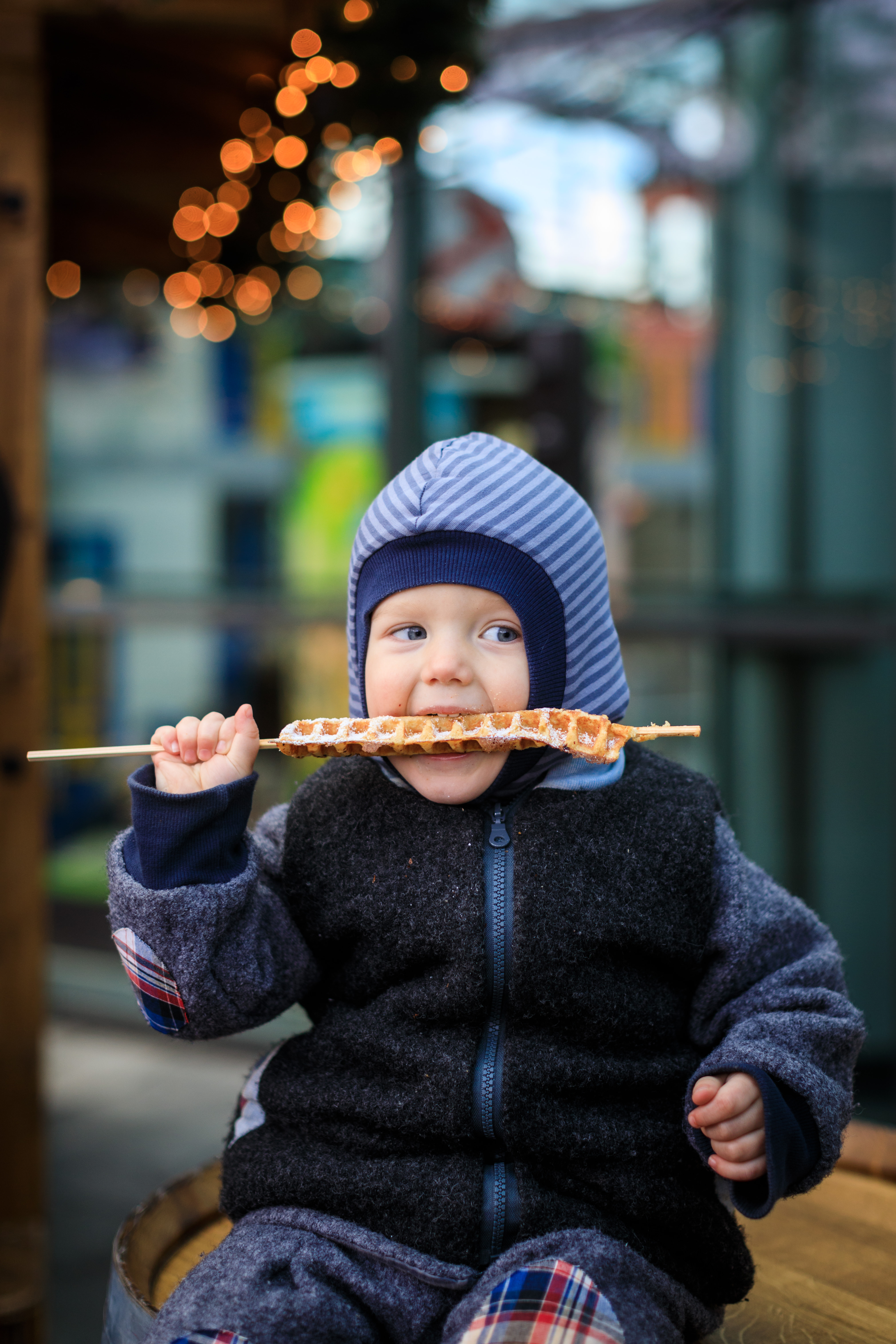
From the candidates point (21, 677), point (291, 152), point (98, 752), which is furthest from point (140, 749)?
point (291, 152)

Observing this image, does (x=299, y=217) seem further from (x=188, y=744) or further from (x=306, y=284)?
(x=188, y=744)

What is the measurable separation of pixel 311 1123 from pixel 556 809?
41 cm

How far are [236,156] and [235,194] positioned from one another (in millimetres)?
166

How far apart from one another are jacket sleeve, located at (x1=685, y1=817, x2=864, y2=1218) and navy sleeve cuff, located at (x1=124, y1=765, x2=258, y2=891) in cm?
50

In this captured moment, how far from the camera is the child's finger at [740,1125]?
1087mm

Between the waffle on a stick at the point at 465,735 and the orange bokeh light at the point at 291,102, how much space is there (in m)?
1.53

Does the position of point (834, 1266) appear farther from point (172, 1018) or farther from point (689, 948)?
point (172, 1018)

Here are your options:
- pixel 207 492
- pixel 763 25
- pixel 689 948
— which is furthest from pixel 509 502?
pixel 207 492

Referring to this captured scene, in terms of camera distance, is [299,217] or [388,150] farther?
[299,217]

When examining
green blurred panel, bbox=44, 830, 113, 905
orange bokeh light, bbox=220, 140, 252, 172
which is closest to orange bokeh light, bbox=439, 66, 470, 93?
orange bokeh light, bbox=220, 140, 252, 172

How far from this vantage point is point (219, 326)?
4.20 meters

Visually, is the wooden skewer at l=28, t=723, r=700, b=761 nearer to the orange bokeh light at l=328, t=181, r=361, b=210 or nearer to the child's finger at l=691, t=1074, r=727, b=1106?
the child's finger at l=691, t=1074, r=727, b=1106

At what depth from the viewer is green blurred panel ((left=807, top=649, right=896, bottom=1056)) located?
11.2ft

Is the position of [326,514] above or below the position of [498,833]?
above
